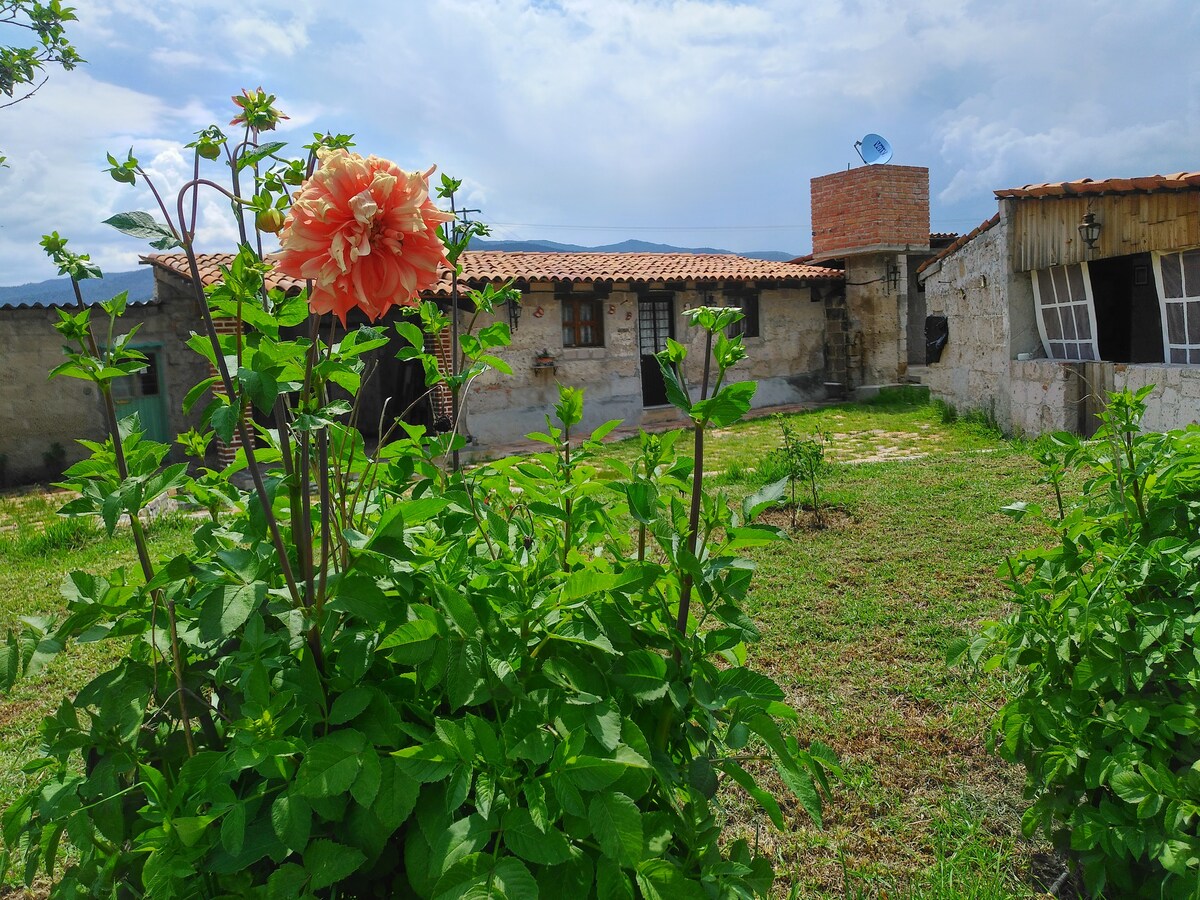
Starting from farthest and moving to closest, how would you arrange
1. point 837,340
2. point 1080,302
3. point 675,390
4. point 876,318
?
1. point 837,340
2. point 876,318
3. point 1080,302
4. point 675,390

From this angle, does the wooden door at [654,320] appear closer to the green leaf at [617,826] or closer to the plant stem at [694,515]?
the plant stem at [694,515]

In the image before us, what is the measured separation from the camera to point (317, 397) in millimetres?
1287

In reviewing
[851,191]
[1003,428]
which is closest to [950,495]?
[1003,428]

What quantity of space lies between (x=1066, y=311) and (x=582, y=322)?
729 centimetres

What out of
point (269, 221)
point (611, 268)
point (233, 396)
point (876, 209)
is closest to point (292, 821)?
point (233, 396)

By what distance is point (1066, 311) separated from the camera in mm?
9492

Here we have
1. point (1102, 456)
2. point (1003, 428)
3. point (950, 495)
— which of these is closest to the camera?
point (1102, 456)

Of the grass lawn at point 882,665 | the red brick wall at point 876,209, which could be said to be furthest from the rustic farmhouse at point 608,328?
the grass lawn at point 882,665

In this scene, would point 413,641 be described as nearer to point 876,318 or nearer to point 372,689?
point 372,689

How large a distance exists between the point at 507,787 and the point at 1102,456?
185cm

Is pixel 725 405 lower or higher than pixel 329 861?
higher

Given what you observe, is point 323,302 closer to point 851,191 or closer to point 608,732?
point 608,732

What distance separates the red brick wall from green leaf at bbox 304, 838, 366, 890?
16.5 m

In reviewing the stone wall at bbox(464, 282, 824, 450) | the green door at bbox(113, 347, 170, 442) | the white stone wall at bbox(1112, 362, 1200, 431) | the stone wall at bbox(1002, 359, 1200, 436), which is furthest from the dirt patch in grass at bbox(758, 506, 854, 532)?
the green door at bbox(113, 347, 170, 442)
